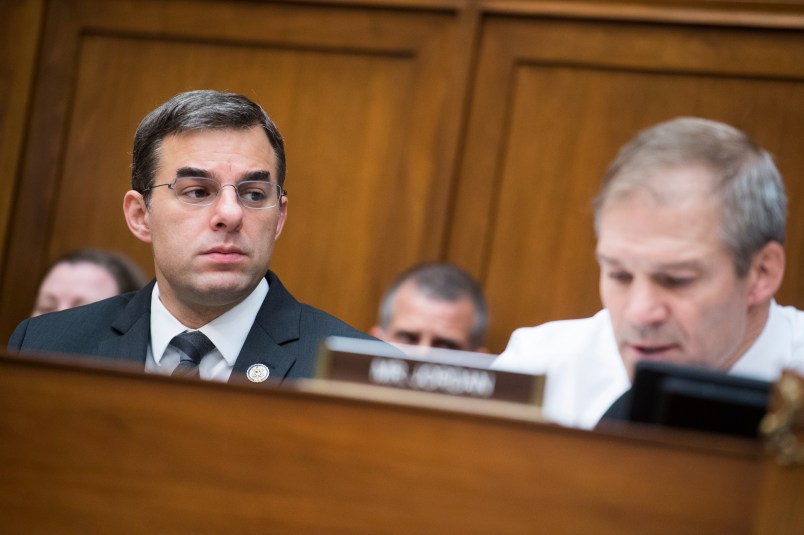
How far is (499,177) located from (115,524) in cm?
264

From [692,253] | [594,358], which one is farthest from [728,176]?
[594,358]

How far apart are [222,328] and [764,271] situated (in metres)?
1.07

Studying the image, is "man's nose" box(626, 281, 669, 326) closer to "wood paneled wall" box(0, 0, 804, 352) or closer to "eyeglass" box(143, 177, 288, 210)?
"eyeglass" box(143, 177, 288, 210)

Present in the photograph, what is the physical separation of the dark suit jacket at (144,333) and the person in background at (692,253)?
53cm

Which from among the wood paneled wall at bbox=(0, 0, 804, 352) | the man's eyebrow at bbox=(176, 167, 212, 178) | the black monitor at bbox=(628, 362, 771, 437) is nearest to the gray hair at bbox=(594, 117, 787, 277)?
the black monitor at bbox=(628, 362, 771, 437)

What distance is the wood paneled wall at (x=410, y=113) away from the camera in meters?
3.84

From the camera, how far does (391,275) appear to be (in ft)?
13.4

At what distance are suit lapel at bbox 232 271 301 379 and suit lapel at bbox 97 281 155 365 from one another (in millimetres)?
209

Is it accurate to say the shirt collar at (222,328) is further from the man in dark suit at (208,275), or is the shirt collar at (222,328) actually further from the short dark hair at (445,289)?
the short dark hair at (445,289)

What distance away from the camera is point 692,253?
2025 mm

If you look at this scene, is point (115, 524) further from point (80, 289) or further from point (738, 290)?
point (80, 289)

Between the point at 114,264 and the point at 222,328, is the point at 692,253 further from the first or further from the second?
the point at 114,264

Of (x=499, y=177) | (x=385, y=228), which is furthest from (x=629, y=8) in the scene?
(x=385, y=228)

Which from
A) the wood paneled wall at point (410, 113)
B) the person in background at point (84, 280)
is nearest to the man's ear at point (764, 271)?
the wood paneled wall at point (410, 113)
